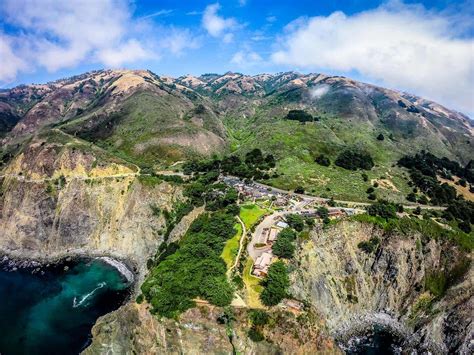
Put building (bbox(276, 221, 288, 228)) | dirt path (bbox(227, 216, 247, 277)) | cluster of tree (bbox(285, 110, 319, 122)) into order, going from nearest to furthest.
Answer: dirt path (bbox(227, 216, 247, 277)) < building (bbox(276, 221, 288, 228)) < cluster of tree (bbox(285, 110, 319, 122))

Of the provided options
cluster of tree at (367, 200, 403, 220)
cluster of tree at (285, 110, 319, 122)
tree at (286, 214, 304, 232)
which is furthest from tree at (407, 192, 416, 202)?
cluster of tree at (285, 110, 319, 122)

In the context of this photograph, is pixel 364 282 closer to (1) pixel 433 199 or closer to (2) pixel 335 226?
(2) pixel 335 226

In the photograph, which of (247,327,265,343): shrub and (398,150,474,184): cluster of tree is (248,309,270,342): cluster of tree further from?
(398,150,474,184): cluster of tree

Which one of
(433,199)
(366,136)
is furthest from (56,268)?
(366,136)

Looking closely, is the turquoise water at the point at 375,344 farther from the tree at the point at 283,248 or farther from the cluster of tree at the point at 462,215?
the cluster of tree at the point at 462,215

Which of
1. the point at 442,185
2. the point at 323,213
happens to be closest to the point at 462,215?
the point at 442,185

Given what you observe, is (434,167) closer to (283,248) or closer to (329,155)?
(329,155)
